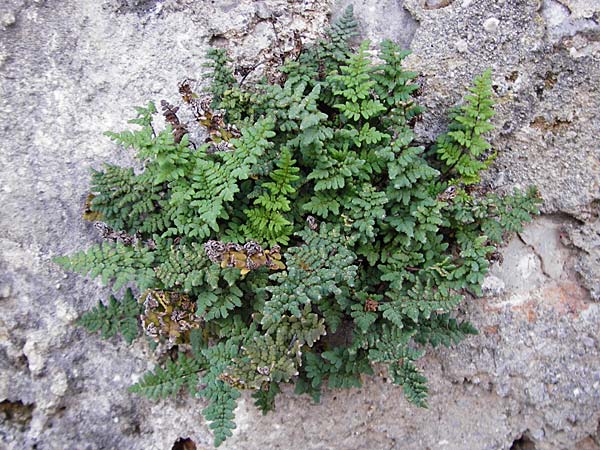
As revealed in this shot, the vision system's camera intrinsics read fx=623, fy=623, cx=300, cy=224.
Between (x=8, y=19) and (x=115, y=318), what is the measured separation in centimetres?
202

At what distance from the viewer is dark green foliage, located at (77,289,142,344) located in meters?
3.57

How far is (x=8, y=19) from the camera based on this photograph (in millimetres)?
3938

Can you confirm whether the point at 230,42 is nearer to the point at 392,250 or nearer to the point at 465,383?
the point at 392,250

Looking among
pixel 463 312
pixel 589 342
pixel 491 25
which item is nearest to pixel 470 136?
pixel 491 25

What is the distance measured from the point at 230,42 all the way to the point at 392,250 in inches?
67.6

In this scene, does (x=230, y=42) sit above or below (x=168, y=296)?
above

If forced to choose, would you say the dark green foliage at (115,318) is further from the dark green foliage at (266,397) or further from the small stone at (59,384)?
the dark green foliage at (266,397)

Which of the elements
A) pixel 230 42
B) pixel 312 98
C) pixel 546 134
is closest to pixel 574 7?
pixel 546 134

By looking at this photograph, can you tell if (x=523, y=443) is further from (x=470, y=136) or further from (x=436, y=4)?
(x=436, y=4)

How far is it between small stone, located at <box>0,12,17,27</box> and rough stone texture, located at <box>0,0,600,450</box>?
22.0 inches

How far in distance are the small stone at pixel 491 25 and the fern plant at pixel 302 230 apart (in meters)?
0.47

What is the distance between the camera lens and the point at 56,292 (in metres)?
3.72

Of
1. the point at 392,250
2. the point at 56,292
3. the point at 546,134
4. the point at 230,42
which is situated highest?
the point at 230,42

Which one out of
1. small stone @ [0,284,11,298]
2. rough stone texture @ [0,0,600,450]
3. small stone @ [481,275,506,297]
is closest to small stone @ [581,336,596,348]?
rough stone texture @ [0,0,600,450]
